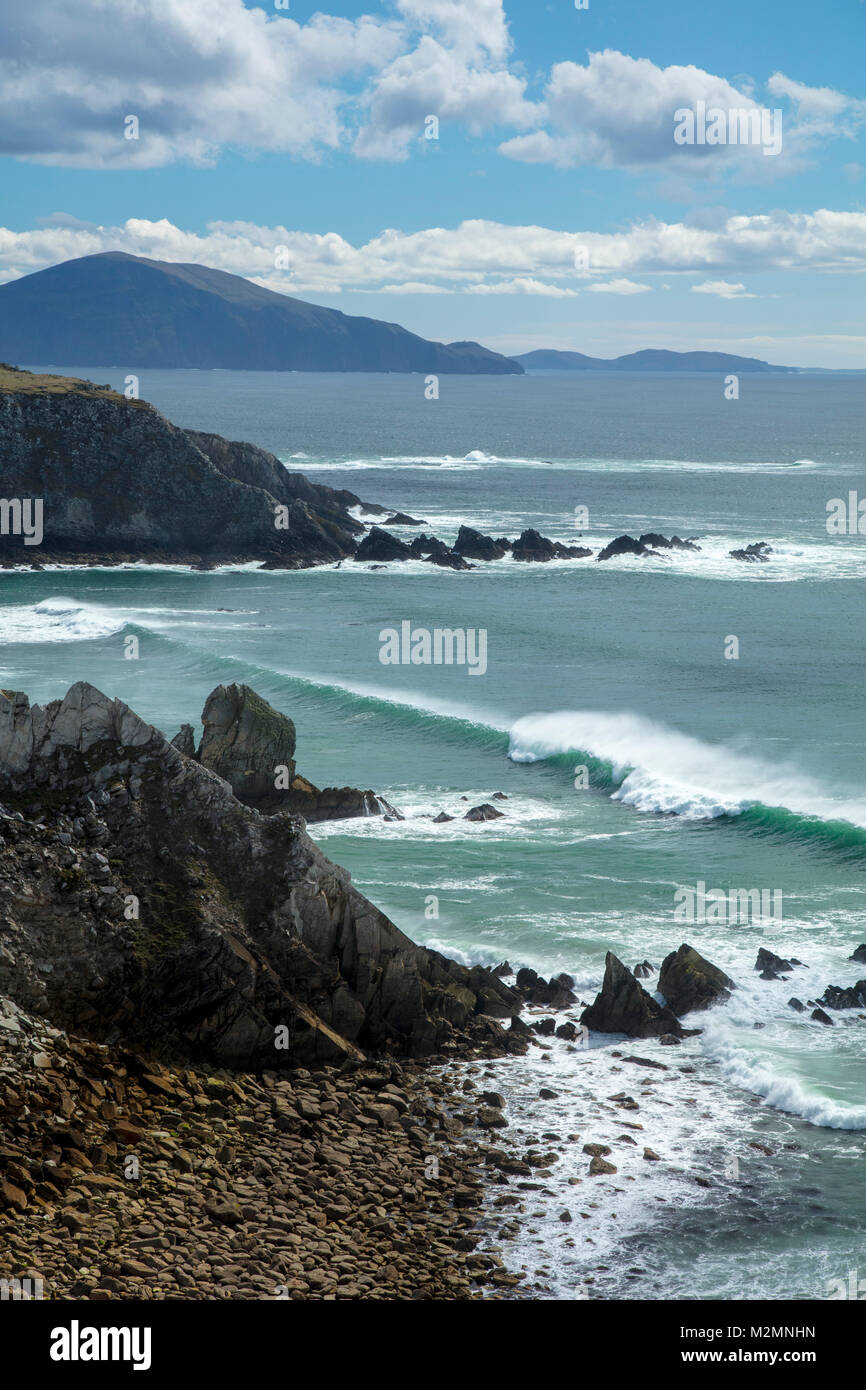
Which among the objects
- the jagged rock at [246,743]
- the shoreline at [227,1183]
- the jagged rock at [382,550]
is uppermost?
the jagged rock at [382,550]

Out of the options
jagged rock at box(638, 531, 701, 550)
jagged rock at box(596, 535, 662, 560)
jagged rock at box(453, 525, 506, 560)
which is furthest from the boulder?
jagged rock at box(638, 531, 701, 550)

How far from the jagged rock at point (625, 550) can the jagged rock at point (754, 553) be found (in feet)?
16.3

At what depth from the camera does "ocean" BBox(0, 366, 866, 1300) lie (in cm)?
1755

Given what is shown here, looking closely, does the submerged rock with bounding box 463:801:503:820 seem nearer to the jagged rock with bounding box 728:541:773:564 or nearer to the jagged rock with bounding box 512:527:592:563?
the jagged rock with bounding box 512:527:592:563

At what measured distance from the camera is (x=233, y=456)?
→ 90625mm

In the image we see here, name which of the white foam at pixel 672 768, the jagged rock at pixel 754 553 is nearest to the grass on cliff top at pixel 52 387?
the jagged rock at pixel 754 553

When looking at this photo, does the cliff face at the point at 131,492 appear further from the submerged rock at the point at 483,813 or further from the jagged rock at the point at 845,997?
the jagged rock at the point at 845,997

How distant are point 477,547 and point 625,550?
9.42 meters

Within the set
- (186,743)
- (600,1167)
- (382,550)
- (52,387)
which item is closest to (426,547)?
(382,550)

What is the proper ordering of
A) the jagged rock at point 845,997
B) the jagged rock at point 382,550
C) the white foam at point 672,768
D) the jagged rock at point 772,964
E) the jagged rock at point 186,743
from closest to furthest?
the jagged rock at point 845,997
the jagged rock at point 772,964
the jagged rock at point 186,743
the white foam at point 672,768
the jagged rock at point 382,550

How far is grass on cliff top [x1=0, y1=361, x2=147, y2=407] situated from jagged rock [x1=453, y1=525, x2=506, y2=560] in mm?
23421

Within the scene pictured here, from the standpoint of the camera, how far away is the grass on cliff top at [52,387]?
88.2 meters
